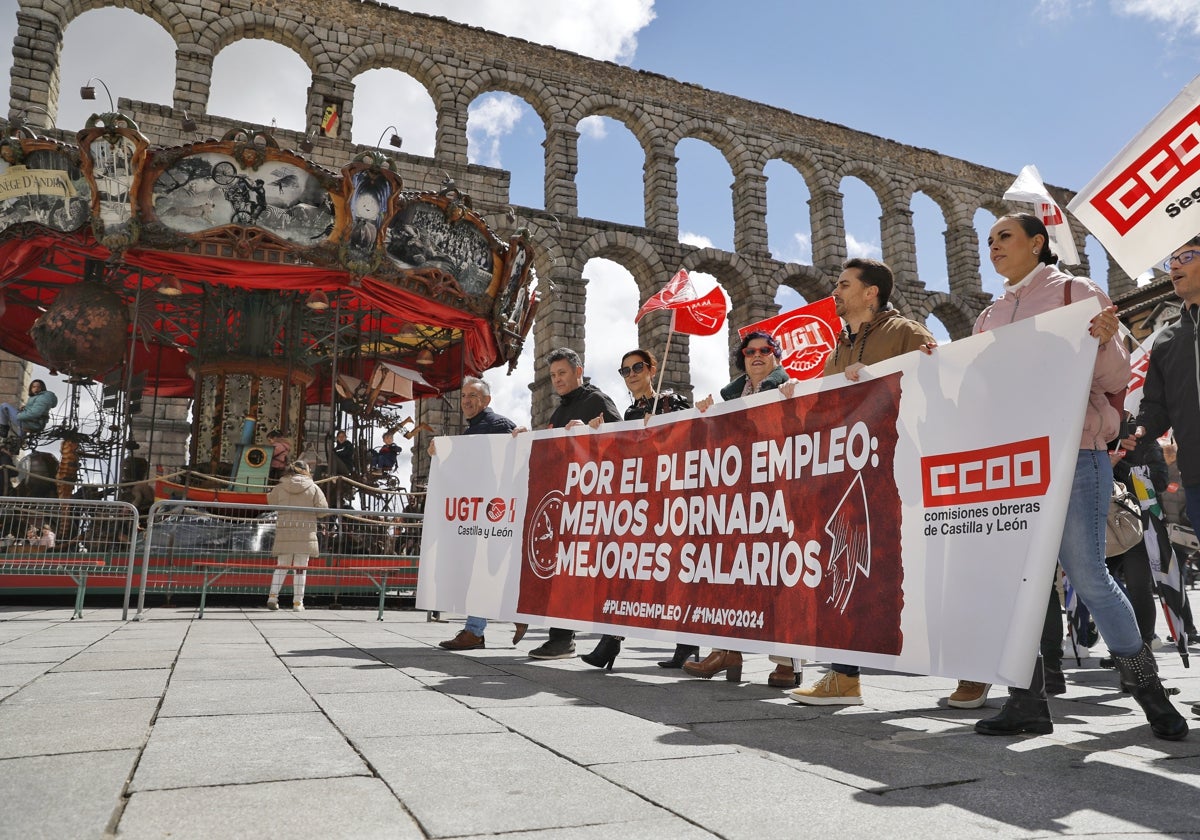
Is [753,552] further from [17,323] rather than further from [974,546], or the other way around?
[17,323]

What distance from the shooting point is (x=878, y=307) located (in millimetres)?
3871

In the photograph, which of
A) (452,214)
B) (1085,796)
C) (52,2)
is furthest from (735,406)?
(52,2)

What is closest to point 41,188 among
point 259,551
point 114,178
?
point 114,178

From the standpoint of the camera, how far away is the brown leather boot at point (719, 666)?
426 cm

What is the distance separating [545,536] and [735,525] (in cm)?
150

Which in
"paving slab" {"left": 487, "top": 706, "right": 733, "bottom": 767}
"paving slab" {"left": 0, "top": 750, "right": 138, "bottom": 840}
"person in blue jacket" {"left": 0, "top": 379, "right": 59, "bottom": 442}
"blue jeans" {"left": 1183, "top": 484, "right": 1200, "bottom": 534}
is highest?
"person in blue jacket" {"left": 0, "top": 379, "right": 59, "bottom": 442}

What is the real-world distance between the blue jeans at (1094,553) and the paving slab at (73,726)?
3182 mm

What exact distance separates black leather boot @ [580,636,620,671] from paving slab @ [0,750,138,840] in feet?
8.77

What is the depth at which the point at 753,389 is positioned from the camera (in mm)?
4727

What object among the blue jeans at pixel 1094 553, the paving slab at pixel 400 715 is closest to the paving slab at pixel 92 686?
the paving slab at pixel 400 715

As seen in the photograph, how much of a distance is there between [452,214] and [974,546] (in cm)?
1037

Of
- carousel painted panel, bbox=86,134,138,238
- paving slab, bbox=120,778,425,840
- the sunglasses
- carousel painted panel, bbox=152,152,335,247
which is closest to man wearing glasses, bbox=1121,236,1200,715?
the sunglasses

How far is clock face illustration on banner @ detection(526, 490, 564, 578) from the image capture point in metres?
4.92

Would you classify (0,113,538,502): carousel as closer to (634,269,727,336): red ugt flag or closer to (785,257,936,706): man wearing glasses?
(634,269,727,336): red ugt flag
